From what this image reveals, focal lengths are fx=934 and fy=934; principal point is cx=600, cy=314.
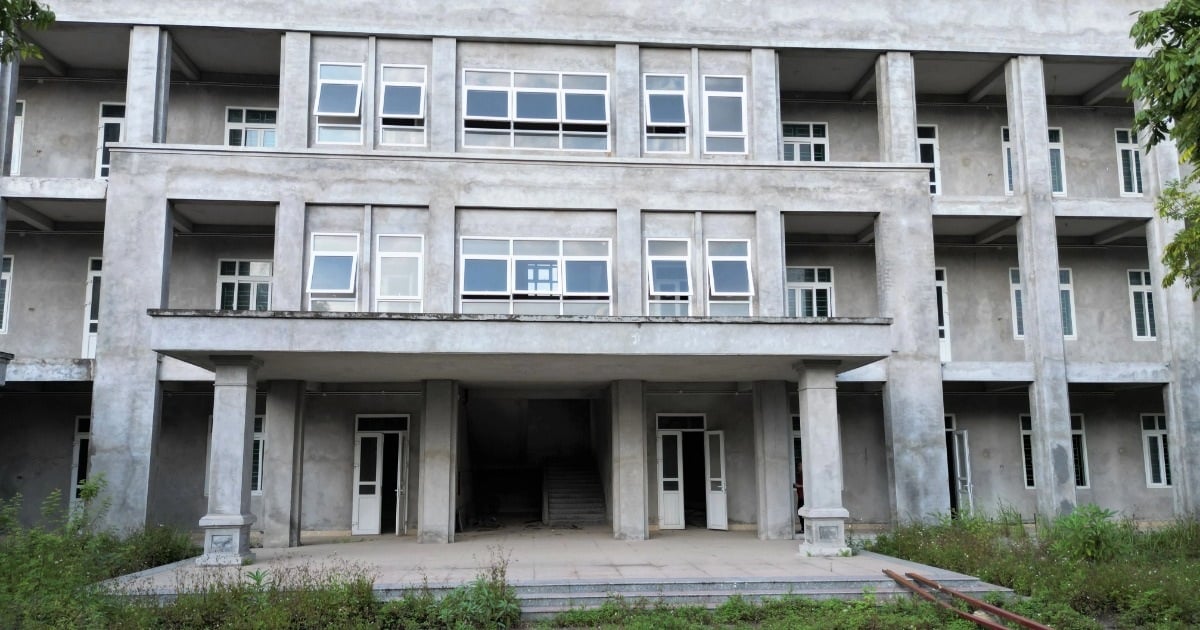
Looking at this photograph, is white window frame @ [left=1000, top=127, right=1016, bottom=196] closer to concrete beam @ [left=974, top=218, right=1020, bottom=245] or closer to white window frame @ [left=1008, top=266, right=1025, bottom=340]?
concrete beam @ [left=974, top=218, right=1020, bottom=245]

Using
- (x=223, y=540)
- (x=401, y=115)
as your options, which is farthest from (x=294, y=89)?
(x=223, y=540)

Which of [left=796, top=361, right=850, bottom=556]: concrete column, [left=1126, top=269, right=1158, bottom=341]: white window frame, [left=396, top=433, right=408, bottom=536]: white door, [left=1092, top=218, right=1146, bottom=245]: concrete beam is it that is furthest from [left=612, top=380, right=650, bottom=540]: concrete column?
[left=1126, top=269, right=1158, bottom=341]: white window frame

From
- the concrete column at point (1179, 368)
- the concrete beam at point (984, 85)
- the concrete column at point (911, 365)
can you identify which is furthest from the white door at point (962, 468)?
the concrete beam at point (984, 85)

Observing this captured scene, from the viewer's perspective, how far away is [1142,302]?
23406 mm

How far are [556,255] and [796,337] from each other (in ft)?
18.9

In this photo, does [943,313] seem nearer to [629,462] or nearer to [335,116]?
[629,462]

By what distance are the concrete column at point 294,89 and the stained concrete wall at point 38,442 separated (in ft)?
25.4

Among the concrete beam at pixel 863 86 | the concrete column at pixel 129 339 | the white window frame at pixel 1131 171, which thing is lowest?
the concrete column at pixel 129 339

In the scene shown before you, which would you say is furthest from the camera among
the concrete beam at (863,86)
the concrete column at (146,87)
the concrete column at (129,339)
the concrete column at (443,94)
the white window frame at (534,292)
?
the concrete beam at (863,86)

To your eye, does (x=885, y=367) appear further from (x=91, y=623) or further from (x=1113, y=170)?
(x=91, y=623)

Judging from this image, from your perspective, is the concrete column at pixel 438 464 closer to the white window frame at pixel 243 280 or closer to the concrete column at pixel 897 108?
the white window frame at pixel 243 280

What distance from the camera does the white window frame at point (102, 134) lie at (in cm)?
2114

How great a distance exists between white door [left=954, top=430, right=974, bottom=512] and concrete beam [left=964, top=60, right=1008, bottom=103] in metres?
8.29

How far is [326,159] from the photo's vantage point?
19031 millimetres
